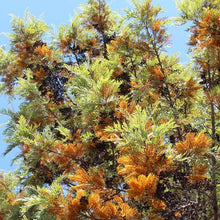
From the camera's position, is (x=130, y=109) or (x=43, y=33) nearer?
(x=130, y=109)

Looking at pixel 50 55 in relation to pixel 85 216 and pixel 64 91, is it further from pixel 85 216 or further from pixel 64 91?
pixel 85 216

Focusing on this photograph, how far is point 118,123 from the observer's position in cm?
308

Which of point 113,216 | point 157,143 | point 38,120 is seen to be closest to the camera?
point 157,143

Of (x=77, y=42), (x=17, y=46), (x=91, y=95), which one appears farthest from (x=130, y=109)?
(x=17, y=46)

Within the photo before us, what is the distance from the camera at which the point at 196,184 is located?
308 cm

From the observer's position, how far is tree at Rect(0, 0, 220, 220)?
9.45 ft

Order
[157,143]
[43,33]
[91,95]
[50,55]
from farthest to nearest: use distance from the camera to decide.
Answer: [43,33]
[50,55]
[91,95]
[157,143]

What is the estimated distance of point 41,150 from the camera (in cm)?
457

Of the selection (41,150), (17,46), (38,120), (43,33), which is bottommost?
(41,150)

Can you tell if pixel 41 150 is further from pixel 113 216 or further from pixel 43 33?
pixel 43 33

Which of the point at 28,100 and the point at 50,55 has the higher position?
the point at 50,55

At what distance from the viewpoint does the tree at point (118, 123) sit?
2.88 m

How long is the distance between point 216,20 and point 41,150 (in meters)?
3.97

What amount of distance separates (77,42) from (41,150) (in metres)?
4.53
